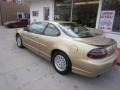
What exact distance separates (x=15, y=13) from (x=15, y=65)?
51.0 ft

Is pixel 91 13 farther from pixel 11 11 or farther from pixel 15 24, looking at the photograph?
pixel 11 11

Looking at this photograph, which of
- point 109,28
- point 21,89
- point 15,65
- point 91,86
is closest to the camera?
point 21,89

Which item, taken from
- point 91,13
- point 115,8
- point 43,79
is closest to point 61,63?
point 43,79

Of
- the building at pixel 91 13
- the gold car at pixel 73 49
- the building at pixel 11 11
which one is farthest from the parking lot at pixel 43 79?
the building at pixel 11 11

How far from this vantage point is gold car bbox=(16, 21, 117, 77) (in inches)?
106

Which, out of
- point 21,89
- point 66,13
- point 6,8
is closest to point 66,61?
point 21,89

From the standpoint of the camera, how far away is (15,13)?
17.6m

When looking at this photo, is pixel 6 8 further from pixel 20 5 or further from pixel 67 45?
pixel 67 45

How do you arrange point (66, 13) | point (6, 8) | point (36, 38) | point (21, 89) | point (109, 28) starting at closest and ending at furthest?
1. point (21, 89)
2. point (36, 38)
3. point (109, 28)
4. point (66, 13)
5. point (6, 8)

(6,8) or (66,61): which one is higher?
(6,8)

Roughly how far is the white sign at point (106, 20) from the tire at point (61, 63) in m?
3.91

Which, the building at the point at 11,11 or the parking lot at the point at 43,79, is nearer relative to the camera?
the parking lot at the point at 43,79

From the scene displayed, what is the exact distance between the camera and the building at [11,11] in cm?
1633

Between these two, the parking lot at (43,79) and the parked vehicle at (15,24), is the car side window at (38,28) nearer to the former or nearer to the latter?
the parking lot at (43,79)
